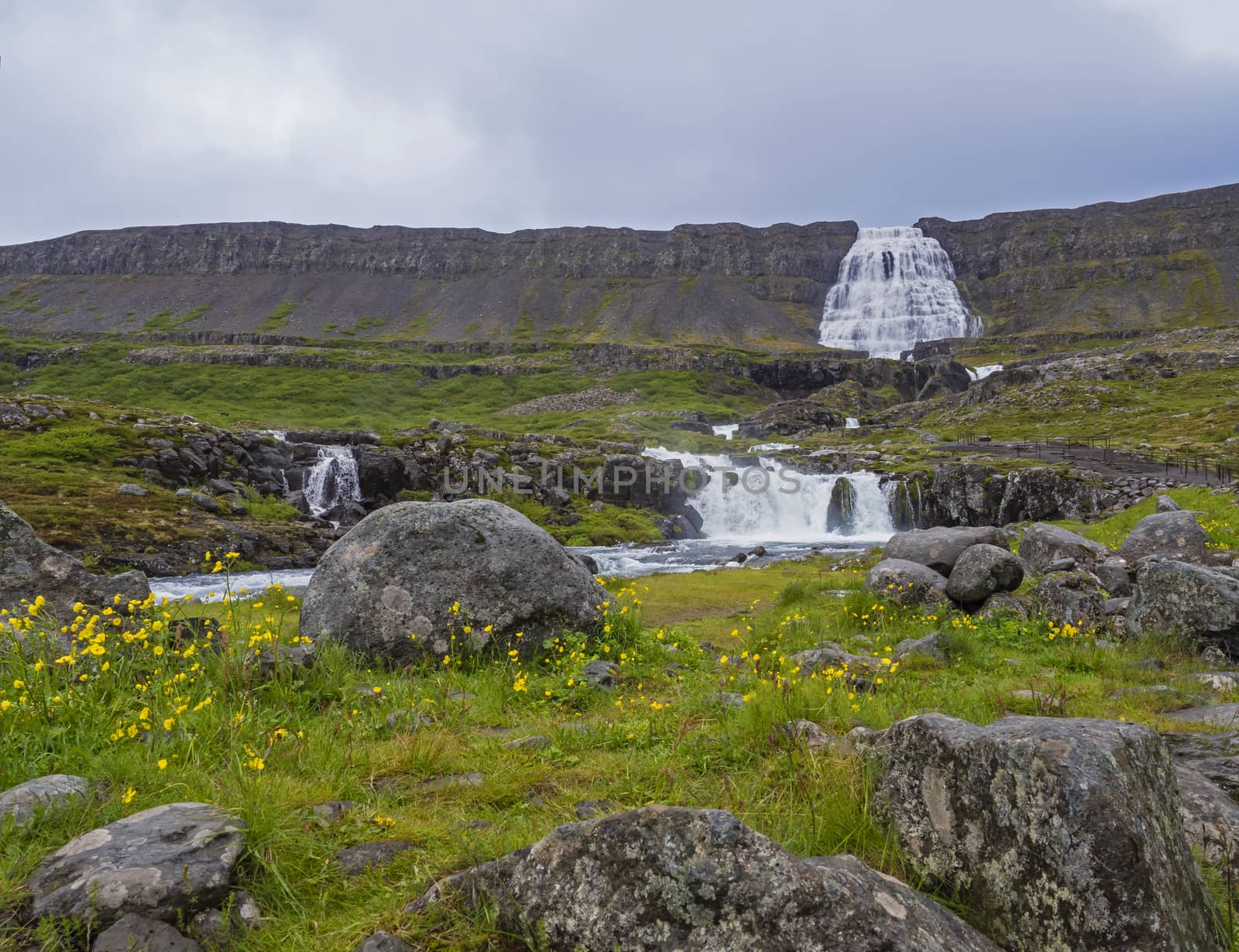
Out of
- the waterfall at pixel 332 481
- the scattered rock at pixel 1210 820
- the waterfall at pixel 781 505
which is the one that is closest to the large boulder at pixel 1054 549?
the scattered rock at pixel 1210 820

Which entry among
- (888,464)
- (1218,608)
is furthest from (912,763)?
(888,464)

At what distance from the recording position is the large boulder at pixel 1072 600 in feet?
37.8

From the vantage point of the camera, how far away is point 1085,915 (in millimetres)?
2822

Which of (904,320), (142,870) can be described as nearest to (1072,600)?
(142,870)

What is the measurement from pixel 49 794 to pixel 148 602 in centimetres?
359

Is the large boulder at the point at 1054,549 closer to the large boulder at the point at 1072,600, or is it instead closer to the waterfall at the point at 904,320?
the large boulder at the point at 1072,600

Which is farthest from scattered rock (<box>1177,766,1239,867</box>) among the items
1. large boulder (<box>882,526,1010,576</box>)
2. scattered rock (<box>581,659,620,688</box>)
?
large boulder (<box>882,526,1010,576</box>)

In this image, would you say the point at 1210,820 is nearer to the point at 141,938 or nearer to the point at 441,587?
the point at 141,938

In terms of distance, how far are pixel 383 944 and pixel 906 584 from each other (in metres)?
13.4

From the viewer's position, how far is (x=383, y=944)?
3.07 m

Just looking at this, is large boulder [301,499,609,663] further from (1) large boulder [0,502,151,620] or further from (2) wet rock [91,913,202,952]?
(2) wet rock [91,913,202,952]

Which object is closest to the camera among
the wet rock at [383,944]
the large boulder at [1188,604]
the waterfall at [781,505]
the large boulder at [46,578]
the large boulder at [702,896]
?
the large boulder at [702,896]

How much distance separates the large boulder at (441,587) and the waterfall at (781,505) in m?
41.9

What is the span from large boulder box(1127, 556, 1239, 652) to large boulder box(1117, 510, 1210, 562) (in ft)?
22.1
